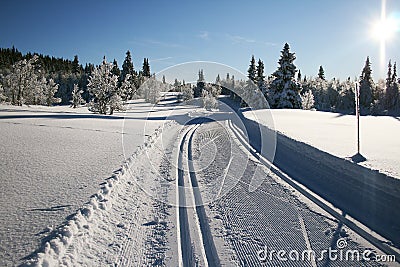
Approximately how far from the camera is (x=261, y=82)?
1764 inches

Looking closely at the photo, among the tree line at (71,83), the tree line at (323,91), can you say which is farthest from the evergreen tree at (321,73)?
the tree line at (71,83)

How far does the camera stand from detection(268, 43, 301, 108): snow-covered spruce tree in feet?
101

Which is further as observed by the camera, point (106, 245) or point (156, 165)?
point (156, 165)

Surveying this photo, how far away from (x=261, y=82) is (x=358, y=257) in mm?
43828

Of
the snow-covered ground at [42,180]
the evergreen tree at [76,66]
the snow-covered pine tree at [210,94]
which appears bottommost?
the snow-covered ground at [42,180]

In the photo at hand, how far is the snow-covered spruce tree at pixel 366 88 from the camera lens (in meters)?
66.0

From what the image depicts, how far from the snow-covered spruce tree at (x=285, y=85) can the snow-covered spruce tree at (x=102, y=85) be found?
1999 centimetres

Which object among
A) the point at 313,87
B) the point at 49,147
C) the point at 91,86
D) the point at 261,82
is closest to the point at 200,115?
the point at 91,86

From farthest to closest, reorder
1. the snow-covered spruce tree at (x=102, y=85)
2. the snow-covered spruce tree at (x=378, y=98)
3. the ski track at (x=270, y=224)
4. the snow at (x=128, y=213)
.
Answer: the snow-covered spruce tree at (x=378, y=98) < the snow-covered spruce tree at (x=102, y=85) < the ski track at (x=270, y=224) < the snow at (x=128, y=213)

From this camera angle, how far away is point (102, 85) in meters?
27.8

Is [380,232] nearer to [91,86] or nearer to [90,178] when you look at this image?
[90,178]

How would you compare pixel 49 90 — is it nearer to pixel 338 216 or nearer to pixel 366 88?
pixel 338 216

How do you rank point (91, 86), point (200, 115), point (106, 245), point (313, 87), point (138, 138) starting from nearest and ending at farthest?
1. point (106, 245)
2. point (138, 138)
3. point (91, 86)
4. point (200, 115)
5. point (313, 87)

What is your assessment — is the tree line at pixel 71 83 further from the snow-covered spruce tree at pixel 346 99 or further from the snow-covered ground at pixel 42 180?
the snow-covered spruce tree at pixel 346 99
